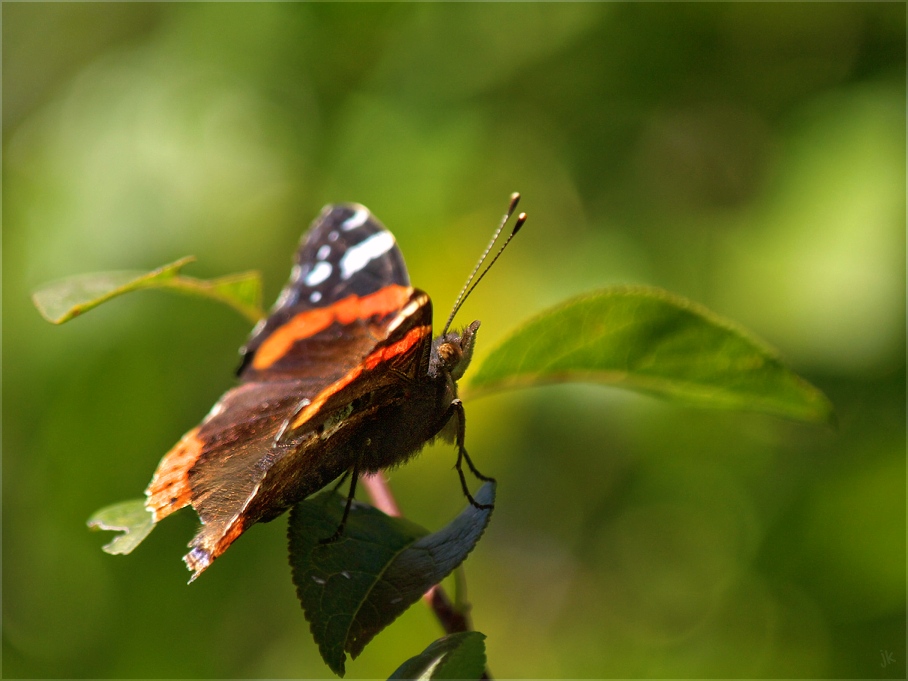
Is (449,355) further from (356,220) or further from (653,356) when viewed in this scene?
(356,220)

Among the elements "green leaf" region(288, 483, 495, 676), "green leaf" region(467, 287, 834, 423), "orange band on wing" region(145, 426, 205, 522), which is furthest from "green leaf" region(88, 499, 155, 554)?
"green leaf" region(467, 287, 834, 423)

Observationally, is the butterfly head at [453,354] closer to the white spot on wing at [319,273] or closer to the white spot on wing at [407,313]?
the white spot on wing at [407,313]

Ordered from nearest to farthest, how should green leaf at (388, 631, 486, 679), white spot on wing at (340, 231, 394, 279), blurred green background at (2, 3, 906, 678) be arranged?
green leaf at (388, 631, 486, 679) → white spot on wing at (340, 231, 394, 279) → blurred green background at (2, 3, 906, 678)

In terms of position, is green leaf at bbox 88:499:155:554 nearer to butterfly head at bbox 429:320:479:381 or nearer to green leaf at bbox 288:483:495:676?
green leaf at bbox 288:483:495:676

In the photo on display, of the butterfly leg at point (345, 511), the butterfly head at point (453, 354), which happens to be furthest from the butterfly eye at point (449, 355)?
the butterfly leg at point (345, 511)

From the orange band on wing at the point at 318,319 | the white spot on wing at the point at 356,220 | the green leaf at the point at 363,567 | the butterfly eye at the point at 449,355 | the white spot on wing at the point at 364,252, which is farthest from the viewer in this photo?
the white spot on wing at the point at 356,220

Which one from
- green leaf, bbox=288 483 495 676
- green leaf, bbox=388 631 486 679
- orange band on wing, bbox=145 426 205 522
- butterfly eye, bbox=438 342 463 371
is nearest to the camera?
green leaf, bbox=388 631 486 679

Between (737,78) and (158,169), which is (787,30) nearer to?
(737,78)
